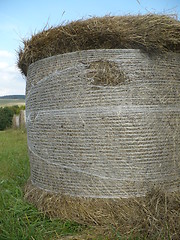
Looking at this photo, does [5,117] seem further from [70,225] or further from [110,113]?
[110,113]

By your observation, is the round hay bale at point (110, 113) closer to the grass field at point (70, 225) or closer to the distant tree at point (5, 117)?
the grass field at point (70, 225)

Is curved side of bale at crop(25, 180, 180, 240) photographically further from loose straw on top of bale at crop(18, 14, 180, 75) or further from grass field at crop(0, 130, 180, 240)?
loose straw on top of bale at crop(18, 14, 180, 75)

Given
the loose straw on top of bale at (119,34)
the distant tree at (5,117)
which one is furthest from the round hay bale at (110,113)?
the distant tree at (5,117)

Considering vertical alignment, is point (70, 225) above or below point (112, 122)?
below

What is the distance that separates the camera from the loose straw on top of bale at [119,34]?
7.87 feet

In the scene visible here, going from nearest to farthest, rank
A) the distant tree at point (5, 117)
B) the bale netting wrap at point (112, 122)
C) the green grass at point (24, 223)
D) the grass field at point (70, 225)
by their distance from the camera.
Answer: the grass field at point (70, 225)
the green grass at point (24, 223)
the bale netting wrap at point (112, 122)
the distant tree at point (5, 117)

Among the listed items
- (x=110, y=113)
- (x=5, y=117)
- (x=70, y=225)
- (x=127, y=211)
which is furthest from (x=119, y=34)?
(x=5, y=117)

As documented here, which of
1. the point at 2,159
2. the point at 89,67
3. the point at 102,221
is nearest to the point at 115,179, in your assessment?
the point at 102,221

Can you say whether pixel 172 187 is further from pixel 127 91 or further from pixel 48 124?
pixel 48 124

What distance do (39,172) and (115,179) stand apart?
0.75 m

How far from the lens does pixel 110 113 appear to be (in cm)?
236

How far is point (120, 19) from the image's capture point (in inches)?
97.6

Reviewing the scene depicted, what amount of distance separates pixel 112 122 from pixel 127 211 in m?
0.69

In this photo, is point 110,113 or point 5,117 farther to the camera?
point 5,117
